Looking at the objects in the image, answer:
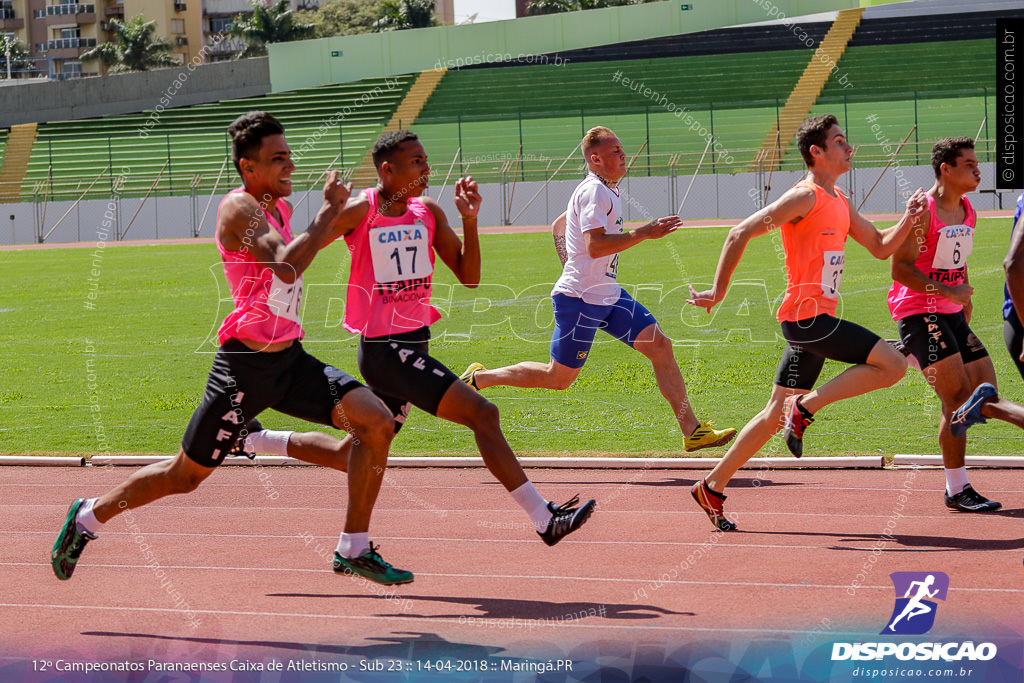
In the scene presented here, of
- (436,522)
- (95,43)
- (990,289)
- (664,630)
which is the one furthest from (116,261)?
(95,43)

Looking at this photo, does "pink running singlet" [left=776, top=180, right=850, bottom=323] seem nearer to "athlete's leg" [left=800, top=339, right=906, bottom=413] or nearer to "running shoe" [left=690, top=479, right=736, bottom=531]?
"athlete's leg" [left=800, top=339, right=906, bottom=413]

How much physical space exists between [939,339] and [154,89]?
60.6 metres

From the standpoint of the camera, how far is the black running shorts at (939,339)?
270 inches

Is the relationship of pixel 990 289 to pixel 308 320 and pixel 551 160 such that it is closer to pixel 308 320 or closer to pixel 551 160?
pixel 308 320

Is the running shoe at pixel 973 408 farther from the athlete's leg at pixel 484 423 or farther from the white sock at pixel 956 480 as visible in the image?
the athlete's leg at pixel 484 423

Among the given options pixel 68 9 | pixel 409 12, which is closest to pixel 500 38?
pixel 409 12

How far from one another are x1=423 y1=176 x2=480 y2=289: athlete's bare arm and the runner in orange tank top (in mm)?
1140

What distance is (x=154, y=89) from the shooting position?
62.5 meters

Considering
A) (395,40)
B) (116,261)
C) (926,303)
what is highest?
(395,40)

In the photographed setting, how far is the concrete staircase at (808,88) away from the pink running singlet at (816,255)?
33.9 m

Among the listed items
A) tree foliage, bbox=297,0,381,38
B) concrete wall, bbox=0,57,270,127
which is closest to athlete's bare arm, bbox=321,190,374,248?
concrete wall, bbox=0,57,270,127

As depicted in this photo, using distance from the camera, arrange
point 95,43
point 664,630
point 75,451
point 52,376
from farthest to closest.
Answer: point 95,43 → point 52,376 → point 75,451 → point 664,630

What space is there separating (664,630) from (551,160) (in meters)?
40.4

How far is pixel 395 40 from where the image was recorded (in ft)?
197
